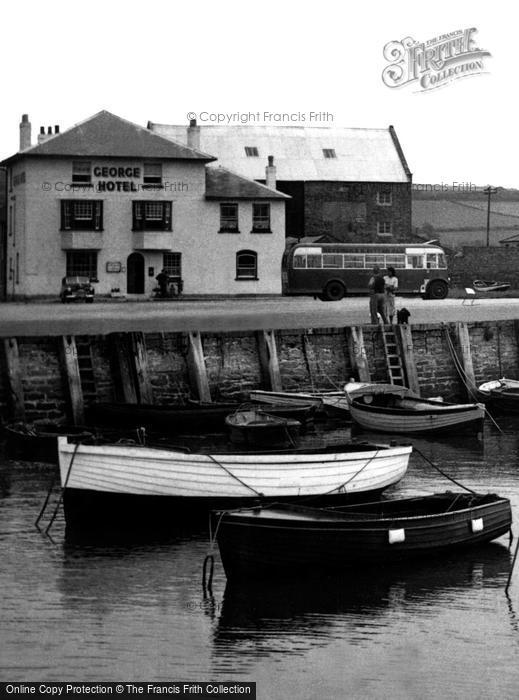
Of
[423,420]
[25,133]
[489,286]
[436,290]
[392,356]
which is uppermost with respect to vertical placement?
[25,133]

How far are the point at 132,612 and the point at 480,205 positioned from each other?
13319cm

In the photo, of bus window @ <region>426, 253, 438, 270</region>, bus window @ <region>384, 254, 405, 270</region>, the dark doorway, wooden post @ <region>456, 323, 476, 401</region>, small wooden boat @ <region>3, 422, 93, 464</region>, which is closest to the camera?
small wooden boat @ <region>3, 422, 93, 464</region>

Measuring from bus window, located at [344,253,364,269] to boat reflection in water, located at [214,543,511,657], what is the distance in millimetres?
42685

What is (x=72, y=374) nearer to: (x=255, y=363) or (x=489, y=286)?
(x=255, y=363)

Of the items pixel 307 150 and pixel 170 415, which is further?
pixel 307 150

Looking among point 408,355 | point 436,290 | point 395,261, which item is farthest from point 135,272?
point 408,355

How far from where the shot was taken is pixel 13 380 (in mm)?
33094

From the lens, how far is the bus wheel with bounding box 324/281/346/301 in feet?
206

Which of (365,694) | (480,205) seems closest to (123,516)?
(365,694)

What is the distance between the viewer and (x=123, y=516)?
74.7 ft

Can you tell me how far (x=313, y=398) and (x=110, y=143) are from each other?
114 feet

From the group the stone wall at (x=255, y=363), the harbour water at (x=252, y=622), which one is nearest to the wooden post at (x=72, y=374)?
the stone wall at (x=255, y=363)

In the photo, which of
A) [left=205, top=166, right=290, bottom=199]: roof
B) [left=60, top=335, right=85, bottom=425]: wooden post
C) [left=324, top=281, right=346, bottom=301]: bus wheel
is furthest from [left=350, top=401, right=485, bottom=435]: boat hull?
[left=205, top=166, right=290, bottom=199]: roof

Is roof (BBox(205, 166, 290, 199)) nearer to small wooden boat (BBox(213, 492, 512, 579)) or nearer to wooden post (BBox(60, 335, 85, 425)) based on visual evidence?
wooden post (BBox(60, 335, 85, 425))
